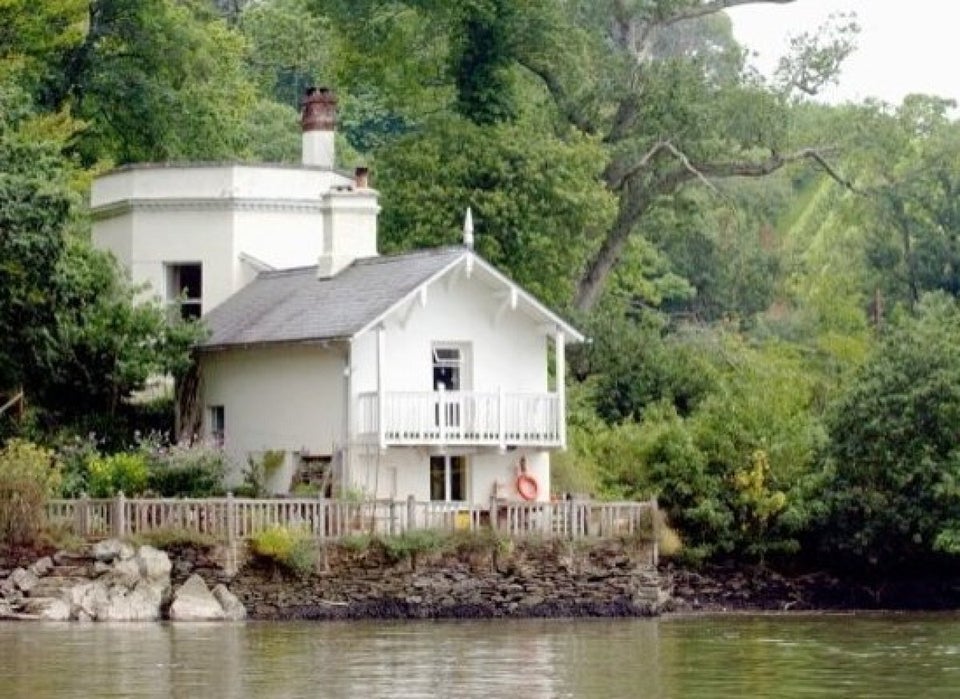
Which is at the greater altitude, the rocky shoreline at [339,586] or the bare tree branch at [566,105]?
the bare tree branch at [566,105]

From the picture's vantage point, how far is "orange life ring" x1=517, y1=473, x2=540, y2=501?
179ft

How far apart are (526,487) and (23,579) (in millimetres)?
11206

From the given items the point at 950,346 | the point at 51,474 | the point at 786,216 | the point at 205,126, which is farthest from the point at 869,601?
the point at 786,216

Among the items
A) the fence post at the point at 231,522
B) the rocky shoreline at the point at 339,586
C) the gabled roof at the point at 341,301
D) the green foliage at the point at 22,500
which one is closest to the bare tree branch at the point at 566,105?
the gabled roof at the point at 341,301

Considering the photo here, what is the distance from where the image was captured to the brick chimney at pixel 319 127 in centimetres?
6372

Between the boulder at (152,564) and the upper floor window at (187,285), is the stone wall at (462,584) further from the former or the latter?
the upper floor window at (187,285)

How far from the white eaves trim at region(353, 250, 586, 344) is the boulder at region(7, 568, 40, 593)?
815 centimetres

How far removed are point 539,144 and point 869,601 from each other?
15.5 meters

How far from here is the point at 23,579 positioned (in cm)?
4738

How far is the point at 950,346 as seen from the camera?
5762 cm

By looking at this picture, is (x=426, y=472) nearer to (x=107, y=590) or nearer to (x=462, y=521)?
(x=462, y=521)

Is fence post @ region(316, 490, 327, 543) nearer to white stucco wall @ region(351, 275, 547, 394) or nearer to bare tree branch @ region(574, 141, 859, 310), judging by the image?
white stucco wall @ region(351, 275, 547, 394)

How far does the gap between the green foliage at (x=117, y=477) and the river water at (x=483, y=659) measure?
541 centimetres

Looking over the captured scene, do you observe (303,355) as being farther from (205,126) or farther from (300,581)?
(205,126)
